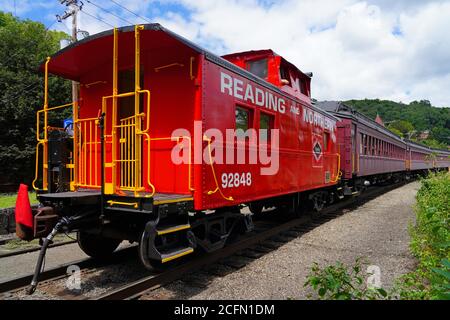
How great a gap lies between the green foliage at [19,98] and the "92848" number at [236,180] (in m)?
20.2

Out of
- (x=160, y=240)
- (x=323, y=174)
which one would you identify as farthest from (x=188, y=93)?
(x=323, y=174)

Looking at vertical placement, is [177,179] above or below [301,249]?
above

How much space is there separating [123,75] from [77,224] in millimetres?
2660

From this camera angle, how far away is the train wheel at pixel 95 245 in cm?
557

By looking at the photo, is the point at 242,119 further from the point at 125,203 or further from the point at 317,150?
the point at 317,150

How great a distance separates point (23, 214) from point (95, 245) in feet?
5.31

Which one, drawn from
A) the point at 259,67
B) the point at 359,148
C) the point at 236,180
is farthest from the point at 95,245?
the point at 359,148

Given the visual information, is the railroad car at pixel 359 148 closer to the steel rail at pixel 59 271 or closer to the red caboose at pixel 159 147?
the red caboose at pixel 159 147

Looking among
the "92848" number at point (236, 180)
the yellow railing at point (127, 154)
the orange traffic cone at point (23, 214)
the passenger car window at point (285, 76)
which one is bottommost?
the orange traffic cone at point (23, 214)

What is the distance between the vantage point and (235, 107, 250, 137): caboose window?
19.1 feet

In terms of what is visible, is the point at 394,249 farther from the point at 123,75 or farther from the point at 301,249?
the point at 123,75

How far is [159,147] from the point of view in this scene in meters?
5.40

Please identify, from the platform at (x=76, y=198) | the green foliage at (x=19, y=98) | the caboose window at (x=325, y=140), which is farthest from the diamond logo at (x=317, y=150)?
the green foliage at (x=19, y=98)
